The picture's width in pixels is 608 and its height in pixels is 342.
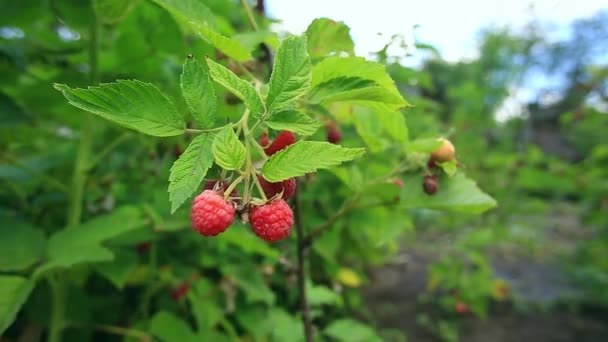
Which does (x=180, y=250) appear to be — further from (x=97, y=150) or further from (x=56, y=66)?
(x=56, y=66)

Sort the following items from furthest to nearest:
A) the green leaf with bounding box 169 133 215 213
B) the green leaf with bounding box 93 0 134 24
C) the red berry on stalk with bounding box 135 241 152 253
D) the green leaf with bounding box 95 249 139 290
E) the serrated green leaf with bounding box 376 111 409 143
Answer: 1. the red berry on stalk with bounding box 135 241 152 253
2. the green leaf with bounding box 95 249 139 290
3. the serrated green leaf with bounding box 376 111 409 143
4. the green leaf with bounding box 93 0 134 24
5. the green leaf with bounding box 169 133 215 213

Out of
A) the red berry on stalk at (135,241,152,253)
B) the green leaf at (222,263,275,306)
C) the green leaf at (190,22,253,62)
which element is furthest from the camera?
the red berry on stalk at (135,241,152,253)

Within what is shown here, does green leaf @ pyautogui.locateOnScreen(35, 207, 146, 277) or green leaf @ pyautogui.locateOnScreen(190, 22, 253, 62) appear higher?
green leaf @ pyautogui.locateOnScreen(190, 22, 253, 62)

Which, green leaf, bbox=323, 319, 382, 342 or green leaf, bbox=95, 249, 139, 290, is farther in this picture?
green leaf, bbox=323, 319, 382, 342

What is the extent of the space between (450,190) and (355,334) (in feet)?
1.95

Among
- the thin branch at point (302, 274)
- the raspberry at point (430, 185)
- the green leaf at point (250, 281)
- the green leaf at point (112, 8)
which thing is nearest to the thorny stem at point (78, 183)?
the green leaf at point (112, 8)

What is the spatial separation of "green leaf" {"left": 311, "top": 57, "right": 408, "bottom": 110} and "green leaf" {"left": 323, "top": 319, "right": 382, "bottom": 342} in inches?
32.0

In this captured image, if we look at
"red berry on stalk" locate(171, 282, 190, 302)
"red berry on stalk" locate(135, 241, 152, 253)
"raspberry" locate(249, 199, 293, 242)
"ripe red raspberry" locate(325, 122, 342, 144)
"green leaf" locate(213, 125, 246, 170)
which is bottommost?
"red berry on stalk" locate(171, 282, 190, 302)

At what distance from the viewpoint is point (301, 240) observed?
0.85 meters

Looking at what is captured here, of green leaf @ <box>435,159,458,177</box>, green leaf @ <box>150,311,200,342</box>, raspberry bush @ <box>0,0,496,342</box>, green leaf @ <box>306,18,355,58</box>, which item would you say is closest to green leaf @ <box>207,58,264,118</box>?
raspberry bush @ <box>0,0,496,342</box>

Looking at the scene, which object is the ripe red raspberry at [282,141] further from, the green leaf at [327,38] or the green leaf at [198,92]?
the green leaf at [327,38]

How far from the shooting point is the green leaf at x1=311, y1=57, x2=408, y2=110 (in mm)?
602

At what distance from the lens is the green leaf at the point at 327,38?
2.50 feet

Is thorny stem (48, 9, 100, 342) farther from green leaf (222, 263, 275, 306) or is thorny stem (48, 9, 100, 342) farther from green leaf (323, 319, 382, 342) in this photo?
green leaf (323, 319, 382, 342)
